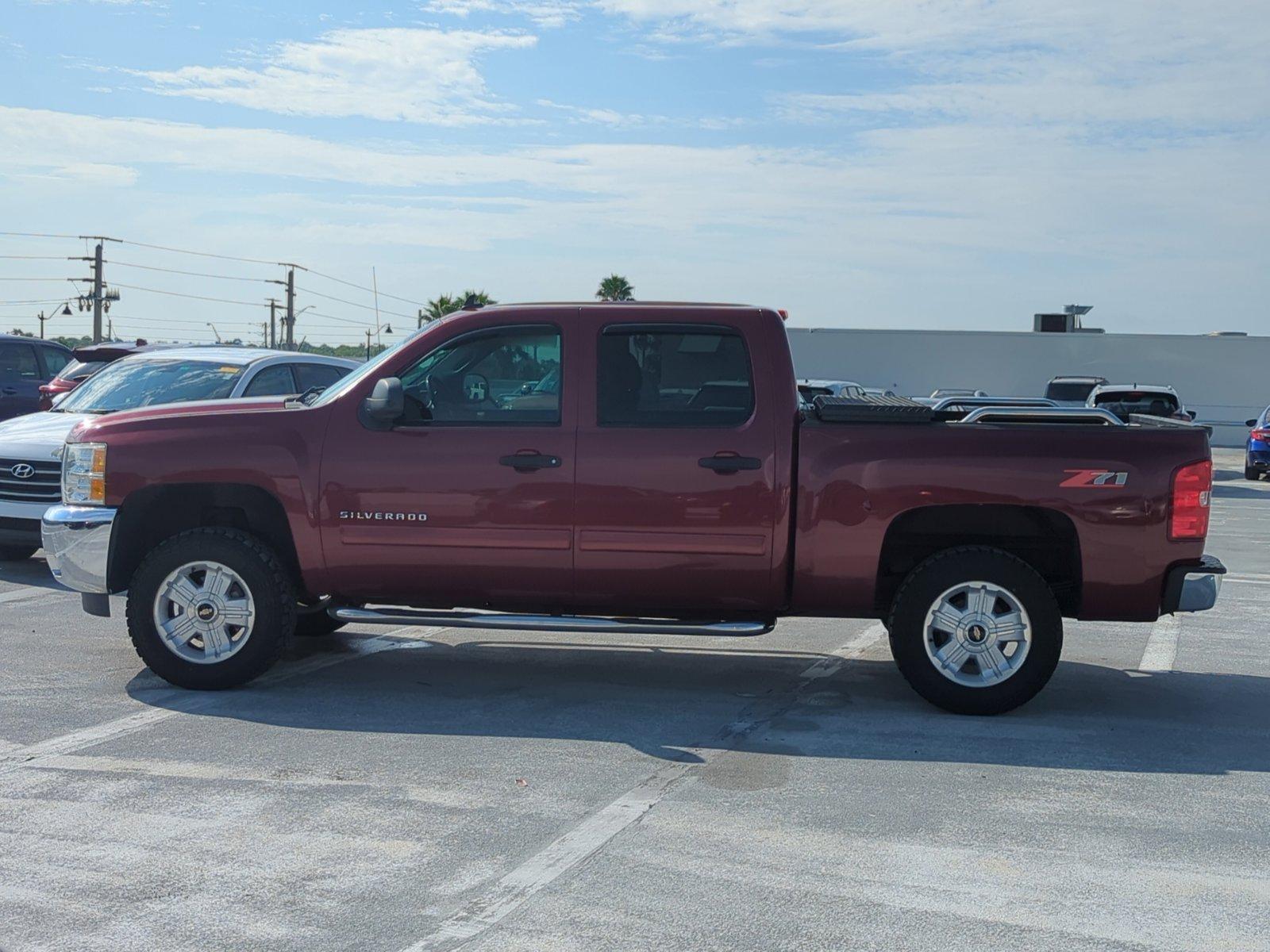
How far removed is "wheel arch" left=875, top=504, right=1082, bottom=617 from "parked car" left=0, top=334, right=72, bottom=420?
13.8m

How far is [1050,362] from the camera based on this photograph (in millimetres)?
41812

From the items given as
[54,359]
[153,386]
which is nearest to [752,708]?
[153,386]

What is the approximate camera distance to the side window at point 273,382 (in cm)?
1195

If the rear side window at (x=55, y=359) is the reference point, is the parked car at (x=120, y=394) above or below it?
below

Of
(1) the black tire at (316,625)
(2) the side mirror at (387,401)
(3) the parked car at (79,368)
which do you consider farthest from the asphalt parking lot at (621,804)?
(3) the parked car at (79,368)

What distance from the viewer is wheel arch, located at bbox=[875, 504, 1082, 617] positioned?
700 centimetres

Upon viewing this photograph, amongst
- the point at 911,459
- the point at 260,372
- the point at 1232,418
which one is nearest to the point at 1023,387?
the point at 1232,418

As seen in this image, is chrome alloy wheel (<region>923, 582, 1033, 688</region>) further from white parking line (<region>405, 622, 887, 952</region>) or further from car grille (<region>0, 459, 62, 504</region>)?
car grille (<region>0, 459, 62, 504</region>)

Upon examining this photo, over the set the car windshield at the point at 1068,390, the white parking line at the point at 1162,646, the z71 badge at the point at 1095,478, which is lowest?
the white parking line at the point at 1162,646

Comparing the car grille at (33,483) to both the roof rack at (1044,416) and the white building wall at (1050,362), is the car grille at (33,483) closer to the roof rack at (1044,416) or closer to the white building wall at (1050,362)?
the roof rack at (1044,416)

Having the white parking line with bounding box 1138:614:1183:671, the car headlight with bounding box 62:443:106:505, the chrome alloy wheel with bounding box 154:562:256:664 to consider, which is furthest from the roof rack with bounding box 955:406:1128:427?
the car headlight with bounding box 62:443:106:505

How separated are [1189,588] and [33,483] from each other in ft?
27.9

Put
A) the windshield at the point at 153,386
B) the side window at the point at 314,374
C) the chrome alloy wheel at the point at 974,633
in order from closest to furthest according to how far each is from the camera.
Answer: the chrome alloy wheel at the point at 974,633
the windshield at the point at 153,386
the side window at the point at 314,374

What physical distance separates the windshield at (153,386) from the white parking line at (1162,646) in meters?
7.38
